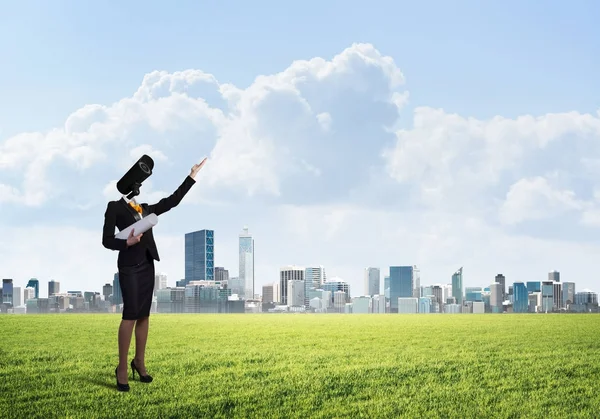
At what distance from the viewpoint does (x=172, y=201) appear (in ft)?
29.6

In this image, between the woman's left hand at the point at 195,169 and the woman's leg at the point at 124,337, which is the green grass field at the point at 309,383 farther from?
the woman's left hand at the point at 195,169

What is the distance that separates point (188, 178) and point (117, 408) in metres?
3.17

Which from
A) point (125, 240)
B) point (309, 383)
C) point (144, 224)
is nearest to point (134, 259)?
point (125, 240)

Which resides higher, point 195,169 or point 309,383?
point 195,169

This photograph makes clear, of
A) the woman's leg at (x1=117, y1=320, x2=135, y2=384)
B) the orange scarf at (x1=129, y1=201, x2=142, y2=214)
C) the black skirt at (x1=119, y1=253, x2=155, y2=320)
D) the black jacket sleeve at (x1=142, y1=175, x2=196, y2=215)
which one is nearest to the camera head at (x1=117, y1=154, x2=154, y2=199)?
the orange scarf at (x1=129, y1=201, x2=142, y2=214)

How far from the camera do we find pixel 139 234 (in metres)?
8.19

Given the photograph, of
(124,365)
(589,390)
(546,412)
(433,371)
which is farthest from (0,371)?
(589,390)

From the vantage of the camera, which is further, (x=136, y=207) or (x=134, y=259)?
(x=136, y=207)

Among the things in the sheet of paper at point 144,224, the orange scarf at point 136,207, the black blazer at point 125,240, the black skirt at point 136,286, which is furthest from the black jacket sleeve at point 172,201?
the sheet of paper at point 144,224

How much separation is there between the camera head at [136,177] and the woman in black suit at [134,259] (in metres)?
0.14

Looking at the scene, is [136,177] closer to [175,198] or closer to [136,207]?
[136,207]

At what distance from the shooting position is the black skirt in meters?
8.62

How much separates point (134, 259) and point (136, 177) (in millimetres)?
1099

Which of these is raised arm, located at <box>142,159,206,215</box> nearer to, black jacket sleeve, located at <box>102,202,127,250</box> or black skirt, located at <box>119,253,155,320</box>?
black jacket sleeve, located at <box>102,202,127,250</box>
